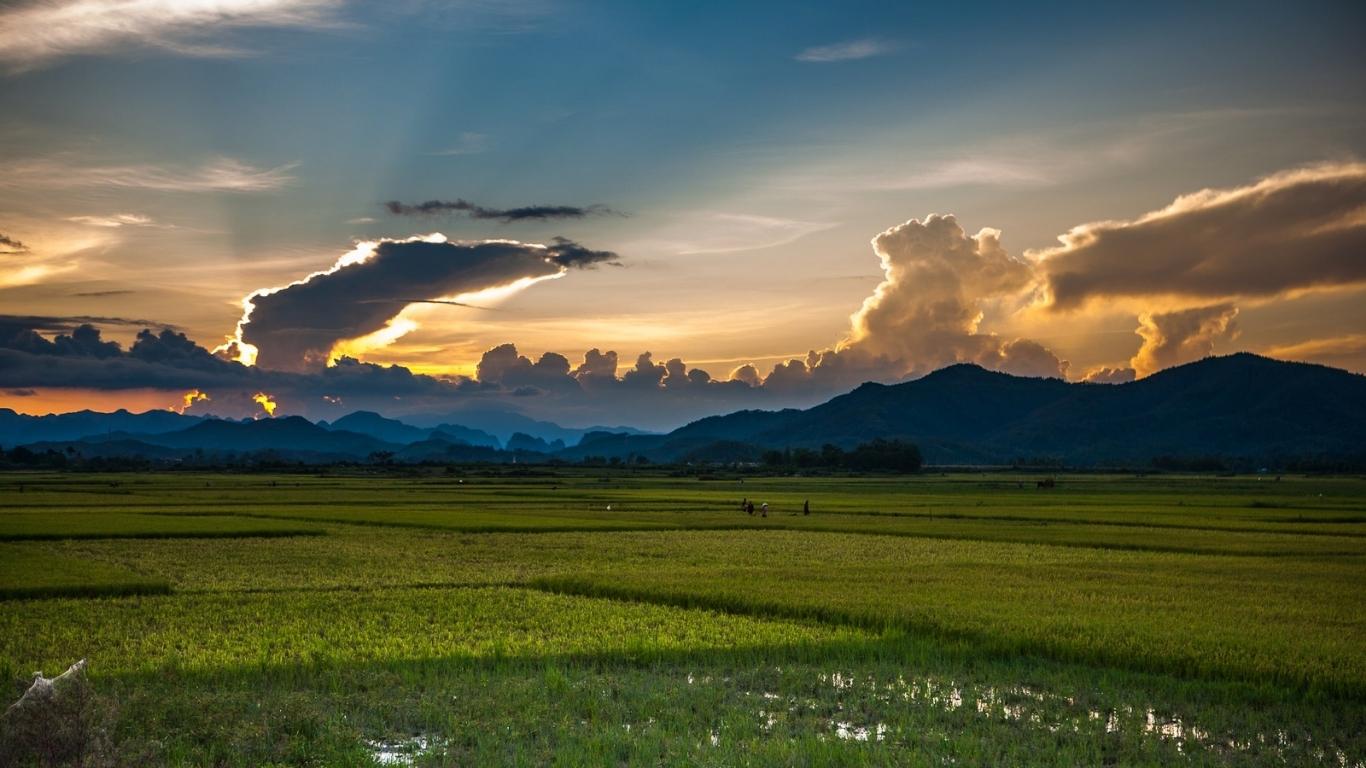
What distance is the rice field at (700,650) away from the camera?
11.5 metres

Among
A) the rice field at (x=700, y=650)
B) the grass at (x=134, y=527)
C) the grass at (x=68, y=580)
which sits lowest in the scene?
the grass at (x=134, y=527)

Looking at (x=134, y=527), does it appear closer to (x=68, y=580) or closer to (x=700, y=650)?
(x=68, y=580)

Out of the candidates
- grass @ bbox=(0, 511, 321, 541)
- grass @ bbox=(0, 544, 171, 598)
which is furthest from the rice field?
grass @ bbox=(0, 511, 321, 541)

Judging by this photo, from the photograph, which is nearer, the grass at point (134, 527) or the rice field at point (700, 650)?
the rice field at point (700, 650)

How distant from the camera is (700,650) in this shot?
54.9ft

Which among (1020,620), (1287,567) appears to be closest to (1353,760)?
(1020,620)

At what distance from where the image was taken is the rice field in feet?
37.7

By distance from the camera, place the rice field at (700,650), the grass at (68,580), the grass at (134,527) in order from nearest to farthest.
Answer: the rice field at (700,650)
the grass at (68,580)
the grass at (134,527)

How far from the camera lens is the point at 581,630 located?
18.6m

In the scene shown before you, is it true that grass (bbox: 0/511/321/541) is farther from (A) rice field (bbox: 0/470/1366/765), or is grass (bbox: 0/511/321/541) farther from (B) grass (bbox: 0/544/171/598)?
(B) grass (bbox: 0/544/171/598)

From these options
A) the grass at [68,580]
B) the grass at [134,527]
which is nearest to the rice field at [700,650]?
the grass at [68,580]

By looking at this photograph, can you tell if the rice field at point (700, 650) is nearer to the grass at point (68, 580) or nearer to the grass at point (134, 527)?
the grass at point (68, 580)

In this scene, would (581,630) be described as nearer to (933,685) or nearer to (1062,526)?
(933,685)

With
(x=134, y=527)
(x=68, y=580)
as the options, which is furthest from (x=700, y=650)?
(x=134, y=527)
